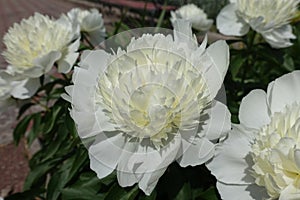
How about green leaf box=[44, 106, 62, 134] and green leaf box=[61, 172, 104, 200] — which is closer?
green leaf box=[61, 172, 104, 200]

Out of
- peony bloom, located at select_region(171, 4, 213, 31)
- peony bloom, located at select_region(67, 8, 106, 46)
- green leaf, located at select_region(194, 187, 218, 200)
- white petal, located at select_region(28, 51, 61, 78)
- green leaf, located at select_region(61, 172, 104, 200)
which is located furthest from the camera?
peony bloom, located at select_region(171, 4, 213, 31)

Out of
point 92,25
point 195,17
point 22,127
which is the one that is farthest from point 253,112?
point 195,17

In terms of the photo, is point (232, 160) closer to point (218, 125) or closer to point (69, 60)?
point (218, 125)

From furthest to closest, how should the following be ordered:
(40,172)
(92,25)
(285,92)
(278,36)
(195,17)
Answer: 1. (195,17)
2. (92,25)
3. (40,172)
4. (278,36)
5. (285,92)

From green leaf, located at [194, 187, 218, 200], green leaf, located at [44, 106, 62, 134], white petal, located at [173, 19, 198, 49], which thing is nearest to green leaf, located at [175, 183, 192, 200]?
green leaf, located at [194, 187, 218, 200]

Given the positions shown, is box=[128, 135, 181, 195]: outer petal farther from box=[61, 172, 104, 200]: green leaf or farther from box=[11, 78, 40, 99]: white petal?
box=[11, 78, 40, 99]: white petal

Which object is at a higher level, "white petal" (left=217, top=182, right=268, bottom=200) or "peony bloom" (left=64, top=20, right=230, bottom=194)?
"peony bloom" (left=64, top=20, right=230, bottom=194)

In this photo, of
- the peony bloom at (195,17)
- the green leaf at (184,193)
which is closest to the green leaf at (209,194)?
the green leaf at (184,193)
